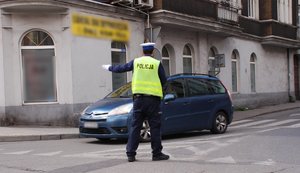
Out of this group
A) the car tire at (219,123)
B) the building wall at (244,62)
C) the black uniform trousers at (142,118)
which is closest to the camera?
the black uniform trousers at (142,118)

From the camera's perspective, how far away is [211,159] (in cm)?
833

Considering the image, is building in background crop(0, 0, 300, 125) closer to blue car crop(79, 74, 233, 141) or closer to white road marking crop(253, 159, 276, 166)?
blue car crop(79, 74, 233, 141)

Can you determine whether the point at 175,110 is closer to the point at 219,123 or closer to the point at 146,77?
the point at 219,123

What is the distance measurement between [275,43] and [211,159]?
21753 mm

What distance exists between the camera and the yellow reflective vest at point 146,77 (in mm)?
7863

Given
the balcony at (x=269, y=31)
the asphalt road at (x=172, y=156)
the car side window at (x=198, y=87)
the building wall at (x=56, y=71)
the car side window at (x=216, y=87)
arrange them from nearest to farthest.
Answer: the asphalt road at (x=172, y=156)
the car side window at (x=198, y=87)
the car side window at (x=216, y=87)
the building wall at (x=56, y=71)
the balcony at (x=269, y=31)

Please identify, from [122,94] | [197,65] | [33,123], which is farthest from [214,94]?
[197,65]

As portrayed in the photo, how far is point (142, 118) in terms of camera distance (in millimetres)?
7926

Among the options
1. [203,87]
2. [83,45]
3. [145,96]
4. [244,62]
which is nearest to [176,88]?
[203,87]

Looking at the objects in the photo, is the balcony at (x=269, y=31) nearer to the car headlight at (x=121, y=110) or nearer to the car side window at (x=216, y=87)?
the car side window at (x=216, y=87)

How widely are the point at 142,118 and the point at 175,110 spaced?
404 centimetres

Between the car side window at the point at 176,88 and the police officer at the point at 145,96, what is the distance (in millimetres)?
4020

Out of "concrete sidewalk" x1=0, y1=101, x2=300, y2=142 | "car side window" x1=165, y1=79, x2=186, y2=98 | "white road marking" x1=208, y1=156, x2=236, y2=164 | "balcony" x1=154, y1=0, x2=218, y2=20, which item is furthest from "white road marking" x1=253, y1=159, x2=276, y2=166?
"balcony" x1=154, y1=0, x2=218, y2=20

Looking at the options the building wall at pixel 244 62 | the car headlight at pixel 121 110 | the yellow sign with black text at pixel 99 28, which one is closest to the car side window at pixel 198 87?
the car headlight at pixel 121 110
